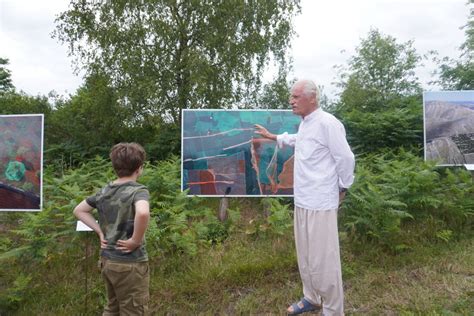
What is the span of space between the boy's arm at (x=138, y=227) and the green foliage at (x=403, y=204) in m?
3.34

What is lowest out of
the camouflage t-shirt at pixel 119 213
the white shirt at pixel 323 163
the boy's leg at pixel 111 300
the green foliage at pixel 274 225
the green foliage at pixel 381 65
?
the boy's leg at pixel 111 300

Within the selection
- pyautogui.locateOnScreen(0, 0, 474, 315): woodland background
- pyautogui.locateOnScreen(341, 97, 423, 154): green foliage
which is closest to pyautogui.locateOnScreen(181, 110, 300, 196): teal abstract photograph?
pyautogui.locateOnScreen(0, 0, 474, 315): woodland background

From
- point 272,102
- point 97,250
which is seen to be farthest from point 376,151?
point 97,250

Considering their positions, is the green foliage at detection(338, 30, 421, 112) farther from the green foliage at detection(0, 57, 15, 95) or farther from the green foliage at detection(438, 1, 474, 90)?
the green foliage at detection(0, 57, 15, 95)

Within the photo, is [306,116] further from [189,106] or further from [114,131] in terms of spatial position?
[114,131]

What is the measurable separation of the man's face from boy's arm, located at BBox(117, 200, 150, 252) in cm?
159

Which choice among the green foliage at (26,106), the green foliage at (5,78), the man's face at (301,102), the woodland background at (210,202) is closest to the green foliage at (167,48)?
the woodland background at (210,202)

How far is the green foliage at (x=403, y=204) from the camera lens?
558 centimetres

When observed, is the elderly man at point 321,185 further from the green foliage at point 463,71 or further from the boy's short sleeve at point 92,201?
the green foliage at point 463,71

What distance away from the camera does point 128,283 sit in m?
3.06

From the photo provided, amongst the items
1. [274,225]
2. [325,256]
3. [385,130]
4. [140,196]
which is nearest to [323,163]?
[325,256]

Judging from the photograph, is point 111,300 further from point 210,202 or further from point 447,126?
point 447,126

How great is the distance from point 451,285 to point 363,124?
546cm

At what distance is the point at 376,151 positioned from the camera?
9633 mm
